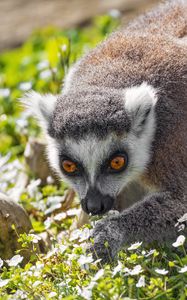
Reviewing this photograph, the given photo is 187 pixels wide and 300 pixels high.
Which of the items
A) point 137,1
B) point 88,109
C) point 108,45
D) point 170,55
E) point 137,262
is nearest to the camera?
point 137,262

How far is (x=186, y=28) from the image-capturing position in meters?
6.96

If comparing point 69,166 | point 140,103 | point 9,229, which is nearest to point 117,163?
point 69,166

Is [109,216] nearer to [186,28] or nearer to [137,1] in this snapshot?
[186,28]

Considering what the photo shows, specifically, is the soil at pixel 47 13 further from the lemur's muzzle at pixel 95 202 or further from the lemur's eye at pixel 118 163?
the lemur's muzzle at pixel 95 202

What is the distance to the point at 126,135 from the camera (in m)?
6.01

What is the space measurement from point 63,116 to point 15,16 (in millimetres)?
9763

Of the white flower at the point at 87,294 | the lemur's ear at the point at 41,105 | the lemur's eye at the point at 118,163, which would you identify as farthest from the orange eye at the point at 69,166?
the white flower at the point at 87,294

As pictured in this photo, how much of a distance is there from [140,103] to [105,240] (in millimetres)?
1159

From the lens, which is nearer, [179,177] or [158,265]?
[158,265]

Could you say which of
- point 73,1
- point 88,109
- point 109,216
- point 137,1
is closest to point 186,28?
point 88,109

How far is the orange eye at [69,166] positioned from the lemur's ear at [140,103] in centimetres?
60

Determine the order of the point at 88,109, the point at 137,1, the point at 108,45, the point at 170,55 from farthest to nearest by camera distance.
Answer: the point at 137,1, the point at 108,45, the point at 170,55, the point at 88,109

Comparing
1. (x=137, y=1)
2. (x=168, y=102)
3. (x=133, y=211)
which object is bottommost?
(x=137, y=1)

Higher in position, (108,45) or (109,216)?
(108,45)
